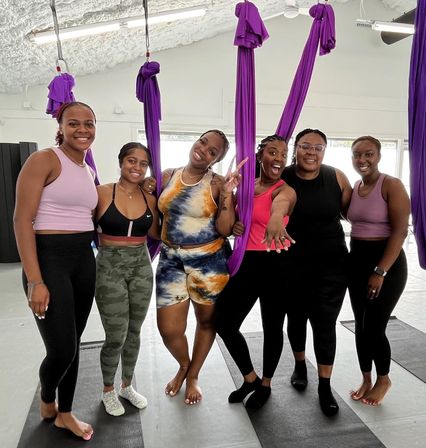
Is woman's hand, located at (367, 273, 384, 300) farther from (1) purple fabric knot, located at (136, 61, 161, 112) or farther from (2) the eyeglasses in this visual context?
(1) purple fabric knot, located at (136, 61, 161, 112)

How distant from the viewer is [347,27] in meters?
6.77

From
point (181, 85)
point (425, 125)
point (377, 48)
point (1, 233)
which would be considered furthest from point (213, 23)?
point (425, 125)

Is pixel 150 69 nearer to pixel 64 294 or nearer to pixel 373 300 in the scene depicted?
pixel 64 294

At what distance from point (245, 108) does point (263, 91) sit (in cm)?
502

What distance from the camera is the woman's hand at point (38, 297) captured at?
1.41m

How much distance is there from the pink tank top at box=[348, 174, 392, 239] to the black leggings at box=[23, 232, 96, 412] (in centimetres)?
131

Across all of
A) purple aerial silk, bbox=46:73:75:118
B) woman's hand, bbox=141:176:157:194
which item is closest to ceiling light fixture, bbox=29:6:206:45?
purple aerial silk, bbox=46:73:75:118

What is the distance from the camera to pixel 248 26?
1.79 meters

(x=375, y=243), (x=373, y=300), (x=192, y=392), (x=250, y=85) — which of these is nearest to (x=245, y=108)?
(x=250, y=85)

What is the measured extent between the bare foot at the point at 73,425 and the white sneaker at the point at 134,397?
26 cm

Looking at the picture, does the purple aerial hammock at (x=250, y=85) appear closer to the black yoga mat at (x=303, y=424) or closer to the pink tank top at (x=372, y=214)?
the pink tank top at (x=372, y=214)

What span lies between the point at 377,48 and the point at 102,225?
719 cm

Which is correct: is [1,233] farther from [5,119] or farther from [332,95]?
[332,95]

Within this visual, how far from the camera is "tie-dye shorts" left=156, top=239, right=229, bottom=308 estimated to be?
72.9 inches
